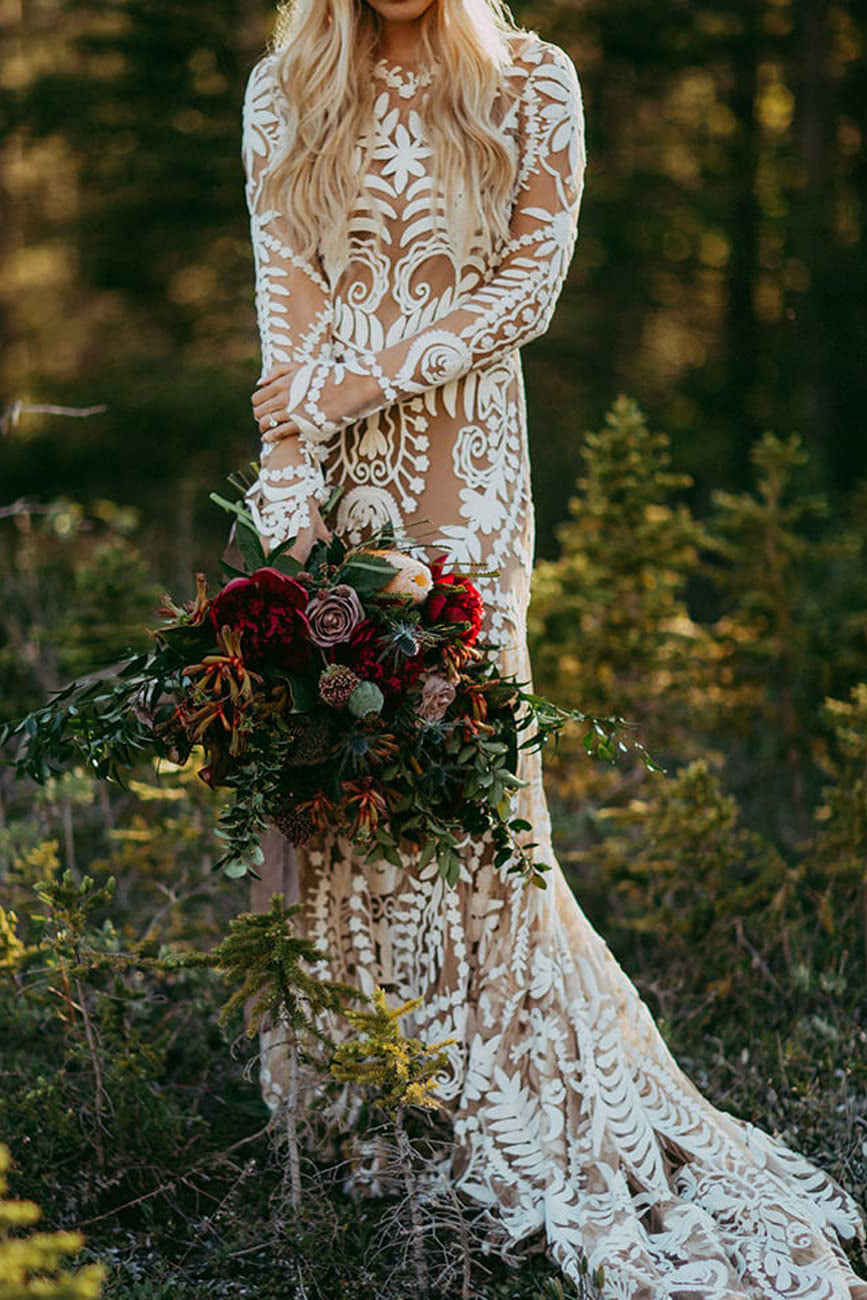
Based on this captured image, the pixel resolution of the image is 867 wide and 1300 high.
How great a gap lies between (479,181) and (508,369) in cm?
38

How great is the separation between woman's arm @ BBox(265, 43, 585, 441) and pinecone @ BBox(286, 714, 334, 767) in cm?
61

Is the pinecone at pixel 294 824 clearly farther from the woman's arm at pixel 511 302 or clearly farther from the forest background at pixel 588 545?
the woman's arm at pixel 511 302

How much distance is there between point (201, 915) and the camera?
170 inches

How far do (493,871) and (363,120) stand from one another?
60.8 inches

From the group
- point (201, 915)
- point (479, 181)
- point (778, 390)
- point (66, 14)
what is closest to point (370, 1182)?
point (201, 915)

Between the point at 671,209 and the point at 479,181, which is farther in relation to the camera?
the point at 671,209

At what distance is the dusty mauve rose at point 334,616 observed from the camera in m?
2.42

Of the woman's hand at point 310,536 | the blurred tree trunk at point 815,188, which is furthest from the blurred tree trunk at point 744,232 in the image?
the woman's hand at point 310,536

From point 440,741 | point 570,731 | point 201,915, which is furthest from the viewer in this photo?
point 570,731

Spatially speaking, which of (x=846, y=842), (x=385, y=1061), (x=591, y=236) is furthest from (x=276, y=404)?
(x=591, y=236)

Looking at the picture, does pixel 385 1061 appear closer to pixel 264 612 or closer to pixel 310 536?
pixel 264 612

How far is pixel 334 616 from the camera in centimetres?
243

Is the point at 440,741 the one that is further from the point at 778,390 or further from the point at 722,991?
the point at 778,390

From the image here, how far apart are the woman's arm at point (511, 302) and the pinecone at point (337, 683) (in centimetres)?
59
